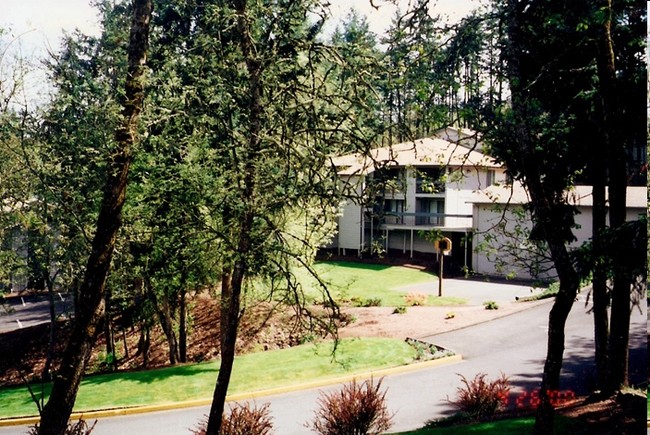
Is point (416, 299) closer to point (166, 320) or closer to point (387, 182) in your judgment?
point (166, 320)

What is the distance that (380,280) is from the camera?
57.0 ft

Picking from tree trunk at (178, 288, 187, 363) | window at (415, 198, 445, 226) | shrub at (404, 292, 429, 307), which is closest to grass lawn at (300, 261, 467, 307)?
shrub at (404, 292, 429, 307)

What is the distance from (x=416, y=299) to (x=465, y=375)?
5181mm

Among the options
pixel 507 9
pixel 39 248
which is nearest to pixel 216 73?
pixel 507 9

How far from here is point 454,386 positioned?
29.5ft

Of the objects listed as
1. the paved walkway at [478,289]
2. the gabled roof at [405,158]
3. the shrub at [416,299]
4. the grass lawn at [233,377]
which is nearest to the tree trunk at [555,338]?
the gabled roof at [405,158]

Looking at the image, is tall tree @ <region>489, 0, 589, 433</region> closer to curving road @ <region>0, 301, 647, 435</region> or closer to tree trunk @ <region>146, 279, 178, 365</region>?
curving road @ <region>0, 301, 647, 435</region>

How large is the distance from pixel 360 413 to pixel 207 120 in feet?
11.9

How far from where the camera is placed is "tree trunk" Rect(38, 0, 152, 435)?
215 inches

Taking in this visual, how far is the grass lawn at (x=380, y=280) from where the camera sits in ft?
49.3

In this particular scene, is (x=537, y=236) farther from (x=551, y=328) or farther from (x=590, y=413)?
(x=590, y=413)

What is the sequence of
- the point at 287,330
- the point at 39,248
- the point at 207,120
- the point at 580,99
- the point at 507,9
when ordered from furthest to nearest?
the point at 287,330, the point at 39,248, the point at 580,99, the point at 207,120, the point at 507,9

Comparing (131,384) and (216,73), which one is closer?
(216,73)

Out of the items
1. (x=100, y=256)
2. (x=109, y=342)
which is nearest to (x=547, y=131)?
(x=100, y=256)
